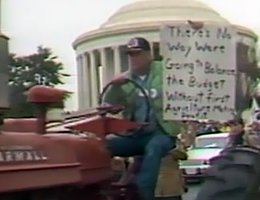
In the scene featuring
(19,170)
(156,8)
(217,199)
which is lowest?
(217,199)

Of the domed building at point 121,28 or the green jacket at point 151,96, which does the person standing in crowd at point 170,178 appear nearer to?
the green jacket at point 151,96

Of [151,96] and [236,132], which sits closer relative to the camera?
[151,96]

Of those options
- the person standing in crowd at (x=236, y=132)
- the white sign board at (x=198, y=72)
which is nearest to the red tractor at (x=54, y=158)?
the white sign board at (x=198, y=72)

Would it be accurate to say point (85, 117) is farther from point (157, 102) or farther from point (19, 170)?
point (19, 170)

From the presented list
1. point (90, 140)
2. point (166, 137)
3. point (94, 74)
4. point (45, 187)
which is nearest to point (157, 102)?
point (166, 137)

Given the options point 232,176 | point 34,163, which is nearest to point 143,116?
point 232,176

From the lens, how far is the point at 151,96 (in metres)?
4.65

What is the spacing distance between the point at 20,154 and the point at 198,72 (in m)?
1.87

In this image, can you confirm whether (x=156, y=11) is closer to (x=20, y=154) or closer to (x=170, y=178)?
(x=170, y=178)

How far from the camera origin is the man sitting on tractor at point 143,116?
4422 mm

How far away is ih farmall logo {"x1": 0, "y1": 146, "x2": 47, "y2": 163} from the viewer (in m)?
2.98

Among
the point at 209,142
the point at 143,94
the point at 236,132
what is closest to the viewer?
the point at 143,94

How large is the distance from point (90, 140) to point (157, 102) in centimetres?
100

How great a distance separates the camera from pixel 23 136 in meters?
3.27
